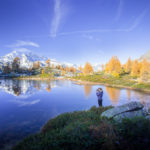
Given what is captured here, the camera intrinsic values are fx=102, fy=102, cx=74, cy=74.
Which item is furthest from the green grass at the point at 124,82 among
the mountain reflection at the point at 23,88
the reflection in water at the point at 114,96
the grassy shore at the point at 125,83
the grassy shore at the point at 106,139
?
the grassy shore at the point at 106,139

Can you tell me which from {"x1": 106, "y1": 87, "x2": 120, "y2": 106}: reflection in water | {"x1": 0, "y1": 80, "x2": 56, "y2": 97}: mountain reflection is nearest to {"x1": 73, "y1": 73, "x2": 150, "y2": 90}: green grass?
{"x1": 106, "y1": 87, "x2": 120, "y2": 106}: reflection in water

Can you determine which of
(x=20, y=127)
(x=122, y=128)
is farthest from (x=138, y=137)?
(x=20, y=127)

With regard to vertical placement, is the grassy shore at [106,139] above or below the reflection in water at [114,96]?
above

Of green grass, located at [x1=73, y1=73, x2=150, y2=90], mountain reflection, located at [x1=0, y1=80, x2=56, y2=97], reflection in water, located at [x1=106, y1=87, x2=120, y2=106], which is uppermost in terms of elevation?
green grass, located at [x1=73, y1=73, x2=150, y2=90]

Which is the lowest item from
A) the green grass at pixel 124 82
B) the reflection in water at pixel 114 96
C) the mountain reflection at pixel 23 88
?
→ the reflection in water at pixel 114 96

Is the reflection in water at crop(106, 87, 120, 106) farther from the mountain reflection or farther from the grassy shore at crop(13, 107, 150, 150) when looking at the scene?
the mountain reflection

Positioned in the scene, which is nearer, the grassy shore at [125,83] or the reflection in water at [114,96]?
the reflection in water at [114,96]

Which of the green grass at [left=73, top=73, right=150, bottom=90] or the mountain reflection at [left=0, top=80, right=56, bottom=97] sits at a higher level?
the green grass at [left=73, top=73, right=150, bottom=90]

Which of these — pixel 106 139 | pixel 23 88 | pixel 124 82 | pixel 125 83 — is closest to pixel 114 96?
pixel 106 139

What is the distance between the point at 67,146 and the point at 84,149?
71 cm

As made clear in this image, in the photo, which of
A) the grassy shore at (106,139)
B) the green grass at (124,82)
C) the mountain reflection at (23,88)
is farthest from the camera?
the green grass at (124,82)

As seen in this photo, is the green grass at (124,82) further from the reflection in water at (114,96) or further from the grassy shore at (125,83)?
the reflection in water at (114,96)

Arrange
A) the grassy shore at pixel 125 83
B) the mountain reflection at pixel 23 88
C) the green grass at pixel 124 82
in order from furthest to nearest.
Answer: the green grass at pixel 124 82 → the grassy shore at pixel 125 83 → the mountain reflection at pixel 23 88

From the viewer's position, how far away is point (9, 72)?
110375 mm
